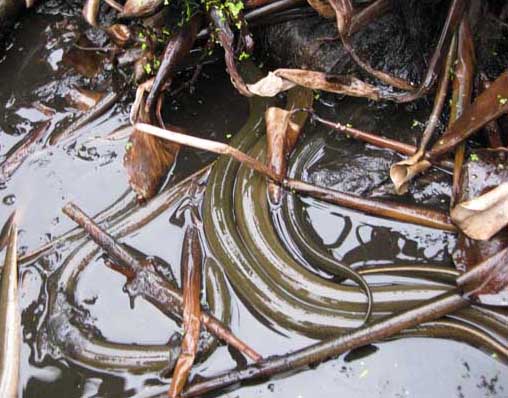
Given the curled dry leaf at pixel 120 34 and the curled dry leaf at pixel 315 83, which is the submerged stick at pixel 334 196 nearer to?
the curled dry leaf at pixel 315 83

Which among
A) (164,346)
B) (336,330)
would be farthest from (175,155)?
(336,330)

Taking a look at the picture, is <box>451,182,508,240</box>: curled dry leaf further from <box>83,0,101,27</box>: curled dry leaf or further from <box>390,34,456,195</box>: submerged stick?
<box>83,0,101,27</box>: curled dry leaf

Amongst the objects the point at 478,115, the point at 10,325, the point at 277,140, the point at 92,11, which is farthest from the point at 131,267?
the point at 478,115

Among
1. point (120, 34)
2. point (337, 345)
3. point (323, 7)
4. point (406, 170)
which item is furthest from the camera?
point (120, 34)

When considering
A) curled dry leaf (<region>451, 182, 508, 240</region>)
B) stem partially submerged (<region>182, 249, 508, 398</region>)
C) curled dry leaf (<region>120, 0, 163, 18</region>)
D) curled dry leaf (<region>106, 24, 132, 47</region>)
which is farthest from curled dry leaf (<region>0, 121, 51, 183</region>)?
curled dry leaf (<region>451, 182, 508, 240</region>)

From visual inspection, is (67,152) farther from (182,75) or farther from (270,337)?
(270,337)

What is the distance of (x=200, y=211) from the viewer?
2160 mm

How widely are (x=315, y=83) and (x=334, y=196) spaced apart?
414 mm

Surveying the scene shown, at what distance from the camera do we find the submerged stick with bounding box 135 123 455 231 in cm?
199

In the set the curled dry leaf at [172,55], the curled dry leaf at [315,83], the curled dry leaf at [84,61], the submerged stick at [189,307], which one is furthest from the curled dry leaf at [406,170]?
the curled dry leaf at [84,61]

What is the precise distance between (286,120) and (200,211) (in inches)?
17.3

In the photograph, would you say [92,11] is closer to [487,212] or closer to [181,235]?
[181,235]

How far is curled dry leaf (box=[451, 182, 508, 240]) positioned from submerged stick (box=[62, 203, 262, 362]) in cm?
74

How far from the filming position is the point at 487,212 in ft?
5.97
